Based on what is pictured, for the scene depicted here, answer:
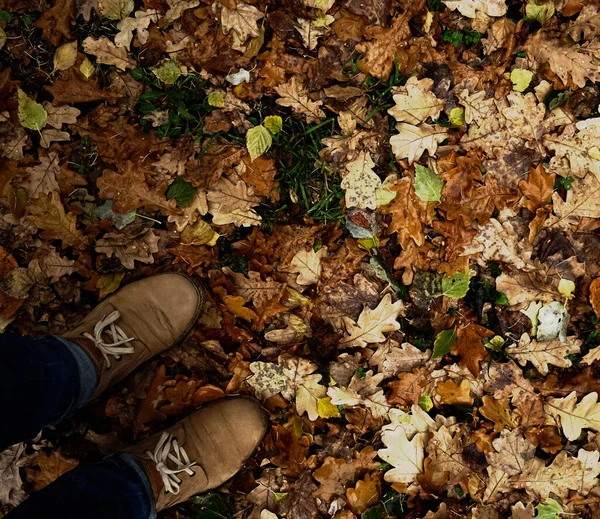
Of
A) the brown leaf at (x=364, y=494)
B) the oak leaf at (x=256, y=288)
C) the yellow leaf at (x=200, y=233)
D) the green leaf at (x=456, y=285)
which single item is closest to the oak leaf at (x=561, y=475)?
the brown leaf at (x=364, y=494)

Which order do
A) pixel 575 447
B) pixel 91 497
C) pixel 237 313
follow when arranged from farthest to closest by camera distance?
pixel 237 313 < pixel 575 447 < pixel 91 497

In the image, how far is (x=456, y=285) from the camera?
2.39m

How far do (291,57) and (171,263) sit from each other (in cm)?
109

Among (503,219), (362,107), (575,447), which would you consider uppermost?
(362,107)

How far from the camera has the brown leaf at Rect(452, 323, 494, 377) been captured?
2389 mm

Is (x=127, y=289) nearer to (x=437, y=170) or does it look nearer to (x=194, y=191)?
(x=194, y=191)

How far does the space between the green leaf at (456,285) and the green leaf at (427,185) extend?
13.6 inches

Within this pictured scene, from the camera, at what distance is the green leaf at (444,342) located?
2391mm

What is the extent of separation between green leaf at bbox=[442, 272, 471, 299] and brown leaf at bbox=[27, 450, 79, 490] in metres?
1.80

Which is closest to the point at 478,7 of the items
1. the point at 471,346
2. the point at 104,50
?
the point at 471,346

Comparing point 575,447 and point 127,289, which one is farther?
point 127,289

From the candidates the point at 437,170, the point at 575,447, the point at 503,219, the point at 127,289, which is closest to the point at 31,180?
the point at 127,289

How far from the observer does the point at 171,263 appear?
8.45 ft

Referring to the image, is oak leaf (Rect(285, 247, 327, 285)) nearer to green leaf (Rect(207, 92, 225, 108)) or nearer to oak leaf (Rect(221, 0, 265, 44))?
green leaf (Rect(207, 92, 225, 108))
